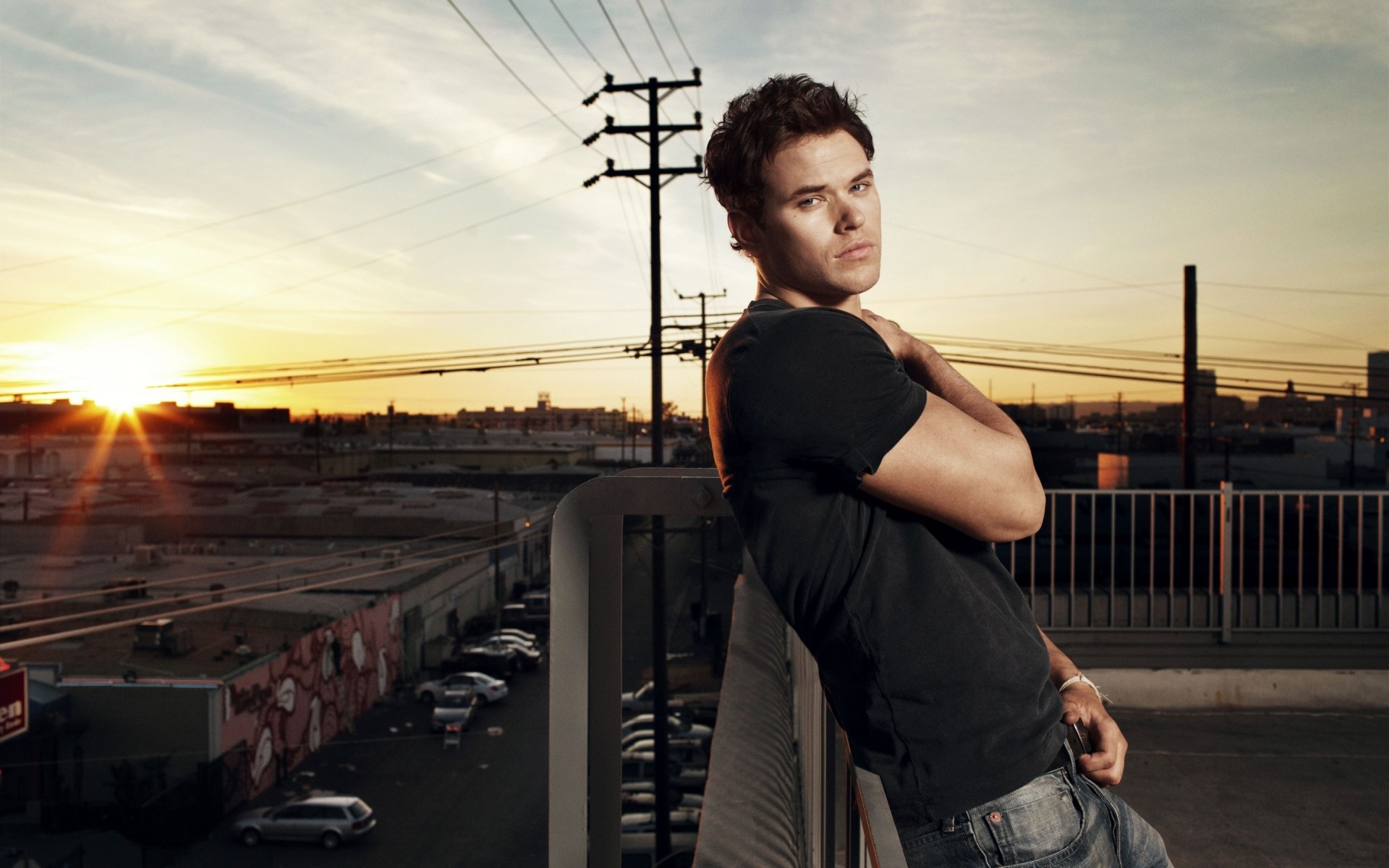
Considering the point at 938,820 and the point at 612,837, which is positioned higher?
the point at 938,820

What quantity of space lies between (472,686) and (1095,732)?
2173 centimetres

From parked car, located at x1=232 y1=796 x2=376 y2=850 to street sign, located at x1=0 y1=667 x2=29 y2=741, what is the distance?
13.5 feet

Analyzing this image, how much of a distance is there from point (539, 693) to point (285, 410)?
6400 cm

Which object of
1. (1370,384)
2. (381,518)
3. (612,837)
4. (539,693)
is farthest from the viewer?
(1370,384)

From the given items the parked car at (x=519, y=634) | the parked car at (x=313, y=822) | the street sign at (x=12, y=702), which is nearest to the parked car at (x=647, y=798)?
the parked car at (x=313, y=822)

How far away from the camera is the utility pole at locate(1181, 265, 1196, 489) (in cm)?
1608

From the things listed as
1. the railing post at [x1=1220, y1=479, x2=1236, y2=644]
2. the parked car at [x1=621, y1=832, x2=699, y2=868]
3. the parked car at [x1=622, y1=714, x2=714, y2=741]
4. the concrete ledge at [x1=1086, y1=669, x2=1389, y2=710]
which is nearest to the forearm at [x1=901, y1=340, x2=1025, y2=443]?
the concrete ledge at [x1=1086, y1=669, x2=1389, y2=710]

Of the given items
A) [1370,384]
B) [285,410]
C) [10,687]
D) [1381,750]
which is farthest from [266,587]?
[285,410]

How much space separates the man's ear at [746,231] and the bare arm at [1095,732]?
26.8 inches

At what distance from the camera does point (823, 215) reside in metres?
1.15

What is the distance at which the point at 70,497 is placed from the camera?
39875 mm

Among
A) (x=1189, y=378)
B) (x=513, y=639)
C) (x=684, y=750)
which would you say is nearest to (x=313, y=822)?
(x=684, y=750)

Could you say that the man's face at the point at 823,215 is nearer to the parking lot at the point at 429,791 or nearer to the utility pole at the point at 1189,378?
the parking lot at the point at 429,791

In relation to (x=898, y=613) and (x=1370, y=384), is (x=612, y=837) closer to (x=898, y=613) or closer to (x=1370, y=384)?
(x=898, y=613)
